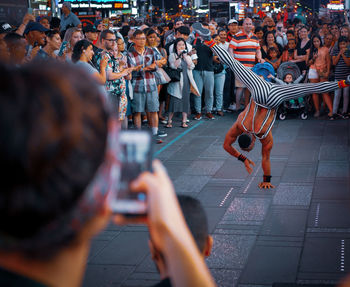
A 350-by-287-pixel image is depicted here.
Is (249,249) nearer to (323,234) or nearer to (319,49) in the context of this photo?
(323,234)

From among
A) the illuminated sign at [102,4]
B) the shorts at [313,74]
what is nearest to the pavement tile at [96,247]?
the shorts at [313,74]

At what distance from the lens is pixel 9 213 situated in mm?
810

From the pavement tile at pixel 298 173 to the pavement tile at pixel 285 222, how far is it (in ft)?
4.40

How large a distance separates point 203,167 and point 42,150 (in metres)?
7.91

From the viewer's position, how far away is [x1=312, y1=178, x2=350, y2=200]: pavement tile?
6.93 m

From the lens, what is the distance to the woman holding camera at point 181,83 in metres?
11.2

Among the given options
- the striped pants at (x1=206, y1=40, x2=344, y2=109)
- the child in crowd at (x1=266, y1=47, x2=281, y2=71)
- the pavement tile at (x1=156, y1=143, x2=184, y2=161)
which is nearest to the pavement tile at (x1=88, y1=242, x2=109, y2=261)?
the striped pants at (x1=206, y1=40, x2=344, y2=109)

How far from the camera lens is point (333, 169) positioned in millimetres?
8195

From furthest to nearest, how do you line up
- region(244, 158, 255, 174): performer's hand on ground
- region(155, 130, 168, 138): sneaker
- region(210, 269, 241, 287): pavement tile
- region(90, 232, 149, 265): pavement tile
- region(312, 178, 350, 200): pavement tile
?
region(155, 130, 168, 138): sneaker, region(244, 158, 255, 174): performer's hand on ground, region(312, 178, 350, 200): pavement tile, region(90, 232, 149, 265): pavement tile, region(210, 269, 241, 287): pavement tile

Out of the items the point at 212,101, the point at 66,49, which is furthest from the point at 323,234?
the point at 212,101

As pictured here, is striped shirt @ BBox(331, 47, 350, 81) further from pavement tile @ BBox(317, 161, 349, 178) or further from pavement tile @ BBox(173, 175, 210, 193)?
pavement tile @ BBox(173, 175, 210, 193)

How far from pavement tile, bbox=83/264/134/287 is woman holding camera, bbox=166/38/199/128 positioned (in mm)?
6758

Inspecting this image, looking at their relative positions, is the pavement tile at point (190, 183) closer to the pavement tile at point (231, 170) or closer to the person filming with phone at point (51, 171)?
the pavement tile at point (231, 170)

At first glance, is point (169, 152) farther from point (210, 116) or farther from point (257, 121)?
point (210, 116)
